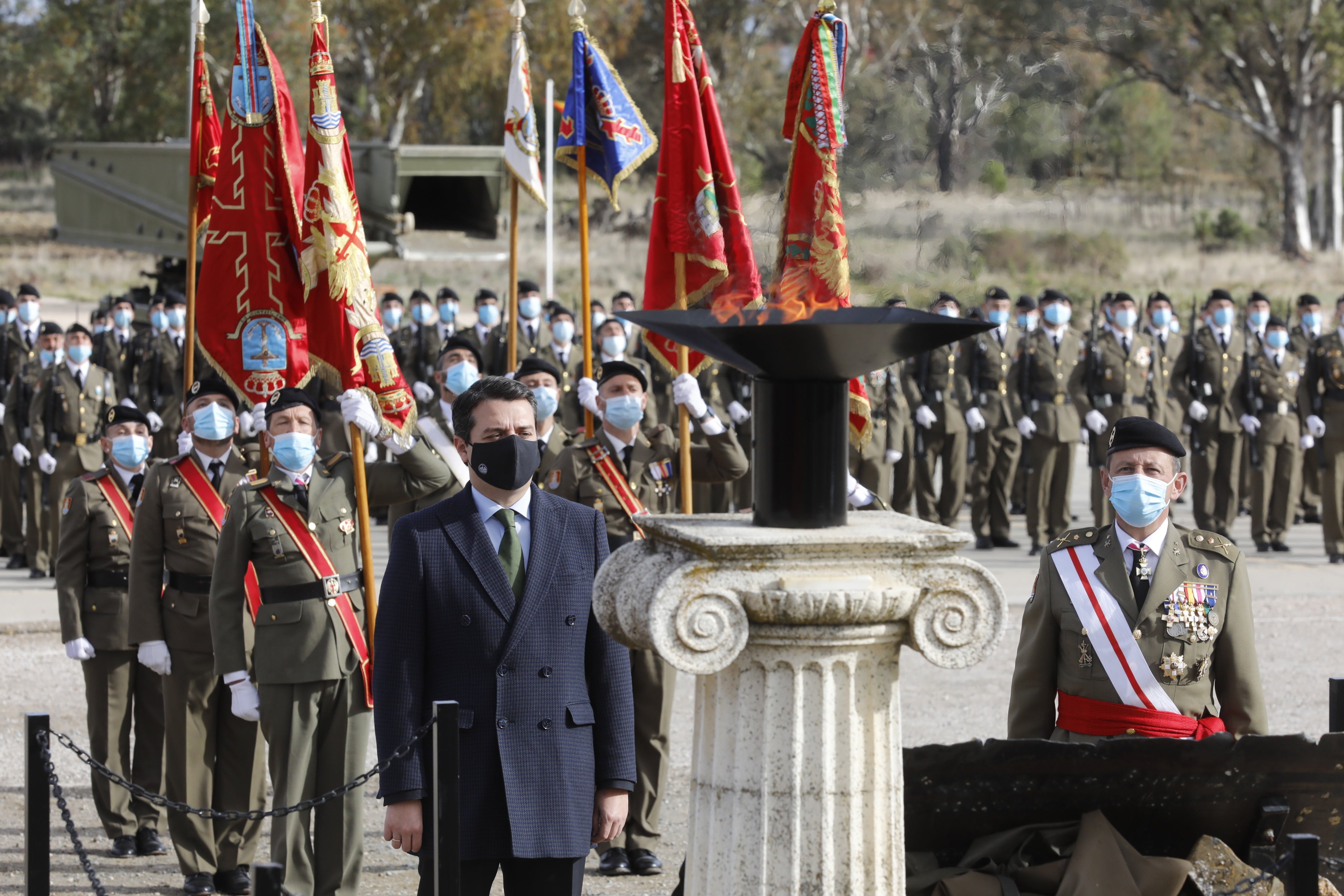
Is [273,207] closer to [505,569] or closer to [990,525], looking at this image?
[505,569]

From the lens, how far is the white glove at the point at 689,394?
6.02m

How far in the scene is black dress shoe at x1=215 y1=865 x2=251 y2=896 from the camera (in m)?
5.38

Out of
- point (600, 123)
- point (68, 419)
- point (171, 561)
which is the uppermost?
point (600, 123)

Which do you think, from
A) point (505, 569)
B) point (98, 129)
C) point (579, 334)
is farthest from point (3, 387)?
point (98, 129)

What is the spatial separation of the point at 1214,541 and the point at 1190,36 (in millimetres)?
31610

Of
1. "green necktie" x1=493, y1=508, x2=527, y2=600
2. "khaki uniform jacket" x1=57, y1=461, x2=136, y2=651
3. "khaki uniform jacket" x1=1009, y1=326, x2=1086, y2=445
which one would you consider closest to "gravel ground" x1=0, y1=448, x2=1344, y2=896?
"khaki uniform jacket" x1=57, y1=461, x2=136, y2=651

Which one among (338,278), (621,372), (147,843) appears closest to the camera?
(338,278)

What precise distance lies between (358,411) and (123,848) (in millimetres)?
1915

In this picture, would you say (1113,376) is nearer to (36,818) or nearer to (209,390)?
(209,390)

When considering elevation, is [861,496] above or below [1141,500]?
below

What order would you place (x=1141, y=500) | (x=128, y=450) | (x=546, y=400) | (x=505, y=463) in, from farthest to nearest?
(x=546, y=400)
(x=128, y=450)
(x=1141, y=500)
(x=505, y=463)

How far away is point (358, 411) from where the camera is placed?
17.0 ft

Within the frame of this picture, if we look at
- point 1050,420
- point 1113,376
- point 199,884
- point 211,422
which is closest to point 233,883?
point 199,884

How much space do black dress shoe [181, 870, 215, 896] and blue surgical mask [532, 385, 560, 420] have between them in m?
2.51
